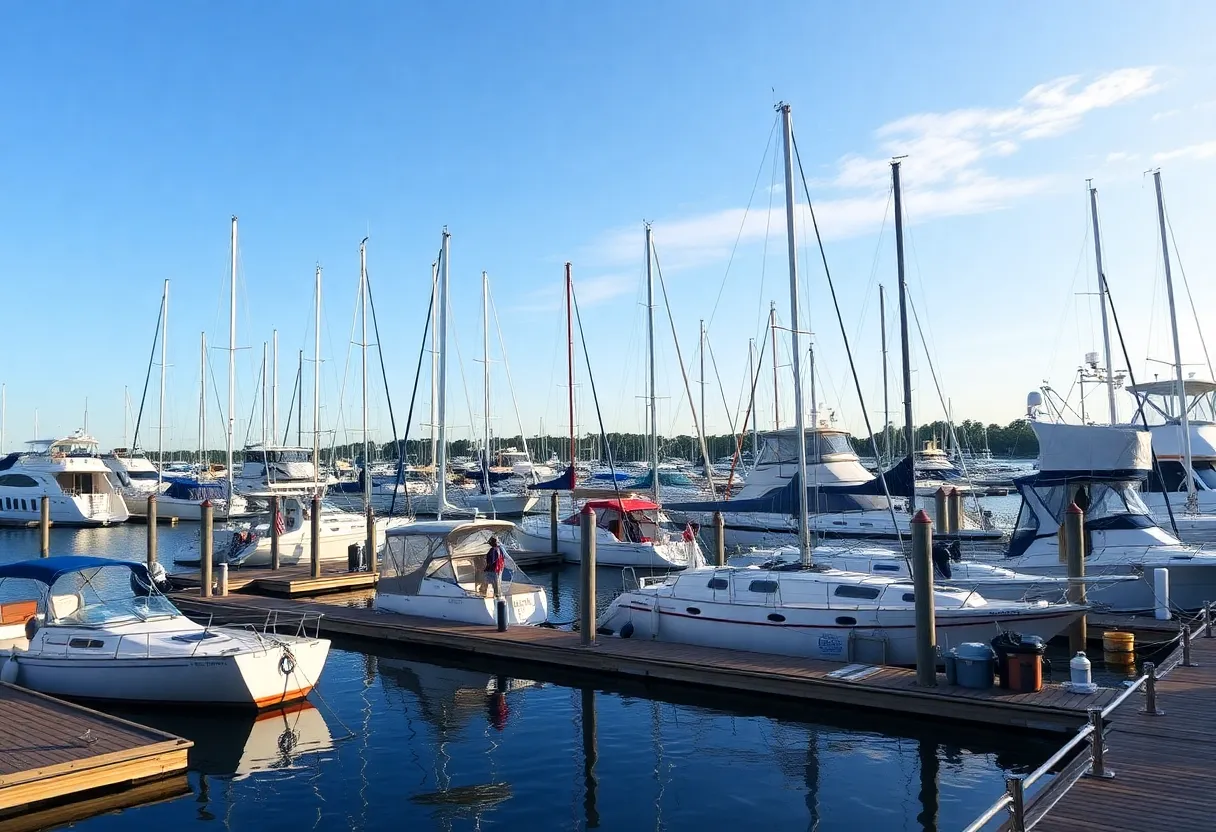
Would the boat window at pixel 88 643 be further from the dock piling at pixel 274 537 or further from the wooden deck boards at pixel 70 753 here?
the dock piling at pixel 274 537

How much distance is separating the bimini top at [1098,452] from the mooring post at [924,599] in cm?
959

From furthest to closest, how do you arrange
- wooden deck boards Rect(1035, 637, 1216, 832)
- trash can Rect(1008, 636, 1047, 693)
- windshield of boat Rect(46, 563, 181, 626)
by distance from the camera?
1. windshield of boat Rect(46, 563, 181, 626)
2. trash can Rect(1008, 636, 1047, 693)
3. wooden deck boards Rect(1035, 637, 1216, 832)

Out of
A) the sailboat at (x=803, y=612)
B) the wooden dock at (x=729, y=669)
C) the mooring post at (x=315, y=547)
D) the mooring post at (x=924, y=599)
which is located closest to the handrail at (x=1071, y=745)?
the wooden dock at (x=729, y=669)

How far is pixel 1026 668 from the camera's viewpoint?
13906 millimetres

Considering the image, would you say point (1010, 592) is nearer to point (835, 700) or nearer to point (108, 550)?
point (835, 700)

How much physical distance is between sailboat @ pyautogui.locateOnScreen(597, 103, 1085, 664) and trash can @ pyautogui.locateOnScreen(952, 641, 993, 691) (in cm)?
171

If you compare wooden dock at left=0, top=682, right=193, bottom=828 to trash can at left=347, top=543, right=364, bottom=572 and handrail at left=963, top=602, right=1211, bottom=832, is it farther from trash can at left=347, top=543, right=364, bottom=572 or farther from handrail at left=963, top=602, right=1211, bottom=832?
trash can at left=347, top=543, right=364, bottom=572

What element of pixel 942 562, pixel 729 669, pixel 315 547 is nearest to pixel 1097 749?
pixel 729 669

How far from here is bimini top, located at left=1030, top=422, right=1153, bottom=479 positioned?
21.6 m

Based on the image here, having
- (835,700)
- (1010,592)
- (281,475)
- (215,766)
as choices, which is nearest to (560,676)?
(835,700)

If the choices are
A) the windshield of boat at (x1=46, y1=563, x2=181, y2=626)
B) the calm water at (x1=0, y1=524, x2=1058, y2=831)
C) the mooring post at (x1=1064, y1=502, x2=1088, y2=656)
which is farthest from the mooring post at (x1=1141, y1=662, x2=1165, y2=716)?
the windshield of boat at (x1=46, y1=563, x2=181, y2=626)

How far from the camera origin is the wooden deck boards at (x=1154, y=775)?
8.72 metres

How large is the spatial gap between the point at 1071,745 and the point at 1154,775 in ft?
6.29

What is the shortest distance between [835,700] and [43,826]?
11.0m
